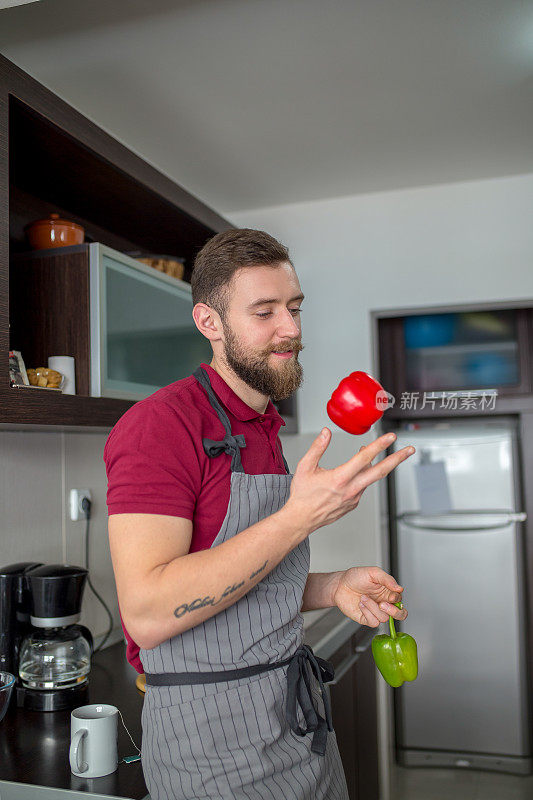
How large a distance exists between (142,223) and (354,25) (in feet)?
2.72

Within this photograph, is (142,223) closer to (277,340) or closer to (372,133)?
(372,133)

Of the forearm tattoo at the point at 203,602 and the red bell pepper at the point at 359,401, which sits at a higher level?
the red bell pepper at the point at 359,401

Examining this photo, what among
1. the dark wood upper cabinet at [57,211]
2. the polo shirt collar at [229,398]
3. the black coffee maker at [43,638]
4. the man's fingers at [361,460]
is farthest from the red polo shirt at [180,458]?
the black coffee maker at [43,638]

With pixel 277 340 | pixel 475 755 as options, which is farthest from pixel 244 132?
pixel 475 755

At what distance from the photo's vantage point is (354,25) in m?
1.77

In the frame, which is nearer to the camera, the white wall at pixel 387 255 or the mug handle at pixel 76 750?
the mug handle at pixel 76 750

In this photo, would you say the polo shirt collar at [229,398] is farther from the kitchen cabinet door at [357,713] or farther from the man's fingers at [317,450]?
the kitchen cabinet door at [357,713]

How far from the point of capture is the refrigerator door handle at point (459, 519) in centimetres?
312

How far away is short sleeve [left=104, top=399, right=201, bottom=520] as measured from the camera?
97cm

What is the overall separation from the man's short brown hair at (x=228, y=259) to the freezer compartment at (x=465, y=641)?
227cm

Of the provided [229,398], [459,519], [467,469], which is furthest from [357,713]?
[229,398]

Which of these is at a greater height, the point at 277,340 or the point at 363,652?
the point at 277,340

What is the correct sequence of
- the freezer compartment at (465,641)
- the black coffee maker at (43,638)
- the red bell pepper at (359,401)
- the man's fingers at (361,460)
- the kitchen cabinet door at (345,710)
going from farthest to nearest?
the freezer compartment at (465,641) < the kitchen cabinet door at (345,710) < the black coffee maker at (43,638) < the red bell pepper at (359,401) < the man's fingers at (361,460)

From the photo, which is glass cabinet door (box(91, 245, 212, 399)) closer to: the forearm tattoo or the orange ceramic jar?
the orange ceramic jar
